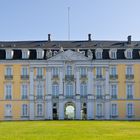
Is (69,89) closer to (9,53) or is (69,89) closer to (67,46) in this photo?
(67,46)

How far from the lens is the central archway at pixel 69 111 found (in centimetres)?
7838

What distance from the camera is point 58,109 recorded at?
77.6 metres

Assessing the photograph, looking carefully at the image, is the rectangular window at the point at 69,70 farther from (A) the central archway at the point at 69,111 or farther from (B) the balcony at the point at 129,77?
(B) the balcony at the point at 129,77

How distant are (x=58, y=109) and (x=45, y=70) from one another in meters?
6.37

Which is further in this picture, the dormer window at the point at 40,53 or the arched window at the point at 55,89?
the dormer window at the point at 40,53

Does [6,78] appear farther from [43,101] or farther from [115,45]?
[115,45]

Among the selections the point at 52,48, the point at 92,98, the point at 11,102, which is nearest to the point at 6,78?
the point at 11,102

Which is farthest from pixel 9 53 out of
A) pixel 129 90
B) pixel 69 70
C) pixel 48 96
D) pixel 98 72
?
pixel 129 90

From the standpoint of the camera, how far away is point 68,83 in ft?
257

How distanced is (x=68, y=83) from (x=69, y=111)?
4687mm

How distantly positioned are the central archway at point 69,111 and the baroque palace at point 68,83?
0.21 metres
